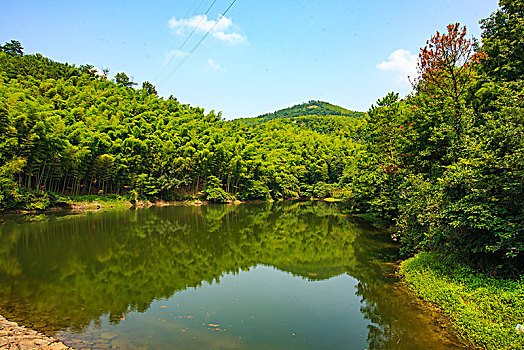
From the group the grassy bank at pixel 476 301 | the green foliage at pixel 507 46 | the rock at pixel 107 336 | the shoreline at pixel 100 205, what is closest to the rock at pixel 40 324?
the rock at pixel 107 336

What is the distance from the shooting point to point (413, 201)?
11.6 m

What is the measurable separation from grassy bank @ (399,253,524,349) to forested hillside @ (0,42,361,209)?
98.5 feet

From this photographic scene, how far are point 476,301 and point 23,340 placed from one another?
967 centimetres

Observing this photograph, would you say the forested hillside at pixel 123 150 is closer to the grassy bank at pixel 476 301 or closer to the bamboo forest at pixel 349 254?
the bamboo forest at pixel 349 254

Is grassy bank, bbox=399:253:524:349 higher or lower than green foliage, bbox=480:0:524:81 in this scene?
lower

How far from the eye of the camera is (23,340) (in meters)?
5.66

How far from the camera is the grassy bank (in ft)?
19.0

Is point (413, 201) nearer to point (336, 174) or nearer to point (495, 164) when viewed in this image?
point (495, 164)

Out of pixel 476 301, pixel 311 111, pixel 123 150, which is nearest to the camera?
pixel 476 301

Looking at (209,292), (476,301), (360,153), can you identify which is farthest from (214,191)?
(476,301)

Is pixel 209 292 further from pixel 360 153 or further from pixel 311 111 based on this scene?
pixel 311 111

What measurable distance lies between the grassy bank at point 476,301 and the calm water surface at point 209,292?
493 mm

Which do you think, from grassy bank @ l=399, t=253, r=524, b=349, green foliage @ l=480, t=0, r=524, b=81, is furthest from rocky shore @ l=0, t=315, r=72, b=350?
green foliage @ l=480, t=0, r=524, b=81

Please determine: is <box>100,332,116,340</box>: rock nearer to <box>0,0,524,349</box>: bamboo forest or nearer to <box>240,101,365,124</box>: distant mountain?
<box>0,0,524,349</box>: bamboo forest
